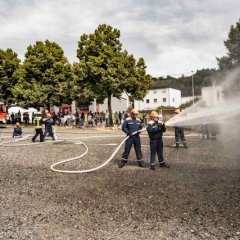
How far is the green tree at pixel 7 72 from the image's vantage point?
160 feet

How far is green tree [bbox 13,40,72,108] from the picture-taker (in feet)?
146

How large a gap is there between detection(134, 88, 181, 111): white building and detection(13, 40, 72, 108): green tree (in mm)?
43996

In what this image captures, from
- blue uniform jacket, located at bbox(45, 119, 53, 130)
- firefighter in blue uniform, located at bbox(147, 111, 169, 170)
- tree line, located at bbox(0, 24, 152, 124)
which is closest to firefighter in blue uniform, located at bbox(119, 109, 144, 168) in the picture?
firefighter in blue uniform, located at bbox(147, 111, 169, 170)

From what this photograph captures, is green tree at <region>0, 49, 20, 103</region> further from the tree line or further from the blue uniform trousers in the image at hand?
the blue uniform trousers

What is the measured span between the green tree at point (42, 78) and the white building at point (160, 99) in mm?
43996

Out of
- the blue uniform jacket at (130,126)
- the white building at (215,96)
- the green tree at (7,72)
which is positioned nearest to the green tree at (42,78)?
the green tree at (7,72)

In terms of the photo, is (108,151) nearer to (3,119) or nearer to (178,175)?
(178,175)

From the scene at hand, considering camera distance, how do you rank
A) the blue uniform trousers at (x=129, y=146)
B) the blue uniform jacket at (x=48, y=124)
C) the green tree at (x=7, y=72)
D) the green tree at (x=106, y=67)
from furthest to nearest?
1. the green tree at (x=7, y=72)
2. the green tree at (x=106, y=67)
3. the blue uniform jacket at (x=48, y=124)
4. the blue uniform trousers at (x=129, y=146)

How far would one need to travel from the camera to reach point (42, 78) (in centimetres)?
4547

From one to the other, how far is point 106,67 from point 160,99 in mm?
50102

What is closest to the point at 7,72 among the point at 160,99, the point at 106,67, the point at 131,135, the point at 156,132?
the point at 106,67

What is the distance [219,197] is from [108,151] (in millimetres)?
8770

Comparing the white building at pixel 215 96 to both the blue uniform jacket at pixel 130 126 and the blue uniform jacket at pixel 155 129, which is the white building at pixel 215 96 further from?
the blue uniform jacket at pixel 130 126

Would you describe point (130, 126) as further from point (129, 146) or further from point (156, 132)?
point (156, 132)
